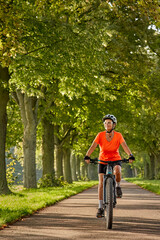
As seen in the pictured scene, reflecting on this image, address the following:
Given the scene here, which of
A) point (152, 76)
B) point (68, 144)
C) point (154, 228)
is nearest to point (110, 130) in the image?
point (154, 228)

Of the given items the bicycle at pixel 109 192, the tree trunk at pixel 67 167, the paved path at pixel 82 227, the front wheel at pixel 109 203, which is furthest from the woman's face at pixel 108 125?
the tree trunk at pixel 67 167

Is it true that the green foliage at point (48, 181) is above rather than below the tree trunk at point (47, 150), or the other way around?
below

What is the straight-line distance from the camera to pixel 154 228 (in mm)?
7492

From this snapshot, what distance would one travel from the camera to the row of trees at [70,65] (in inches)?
505

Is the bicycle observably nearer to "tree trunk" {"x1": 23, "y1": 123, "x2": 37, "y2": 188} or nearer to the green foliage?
"tree trunk" {"x1": 23, "y1": 123, "x2": 37, "y2": 188}

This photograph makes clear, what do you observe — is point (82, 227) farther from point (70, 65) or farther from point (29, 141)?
point (29, 141)

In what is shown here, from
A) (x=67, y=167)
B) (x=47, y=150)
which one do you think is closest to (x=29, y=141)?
(x=47, y=150)

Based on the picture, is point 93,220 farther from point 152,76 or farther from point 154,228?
point 152,76

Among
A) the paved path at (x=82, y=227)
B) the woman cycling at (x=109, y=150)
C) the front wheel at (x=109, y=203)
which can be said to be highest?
the woman cycling at (x=109, y=150)

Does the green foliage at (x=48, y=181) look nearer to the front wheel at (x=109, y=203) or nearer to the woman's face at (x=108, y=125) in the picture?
the woman's face at (x=108, y=125)

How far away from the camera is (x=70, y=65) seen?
45.6 ft

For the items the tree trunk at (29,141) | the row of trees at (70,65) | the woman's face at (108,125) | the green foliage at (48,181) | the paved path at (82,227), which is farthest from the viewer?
the green foliage at (48,181)

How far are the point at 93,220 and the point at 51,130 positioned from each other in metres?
17.5

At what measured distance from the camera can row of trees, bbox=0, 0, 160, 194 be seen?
12.8m
